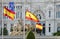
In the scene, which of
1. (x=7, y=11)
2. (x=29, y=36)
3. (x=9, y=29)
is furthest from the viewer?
(x=9, y=29)

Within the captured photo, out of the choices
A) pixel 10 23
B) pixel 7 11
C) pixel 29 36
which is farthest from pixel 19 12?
pixel 29 36

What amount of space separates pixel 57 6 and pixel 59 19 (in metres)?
1.44

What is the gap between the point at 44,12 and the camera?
1476 inches

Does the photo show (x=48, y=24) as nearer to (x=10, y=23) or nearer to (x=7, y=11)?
(x=10, y=23)

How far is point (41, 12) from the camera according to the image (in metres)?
37.5

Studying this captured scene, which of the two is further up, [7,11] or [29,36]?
[7,11]

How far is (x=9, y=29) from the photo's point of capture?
36.3 m

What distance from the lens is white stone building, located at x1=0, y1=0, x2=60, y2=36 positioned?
36594mm

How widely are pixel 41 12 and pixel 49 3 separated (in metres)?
1.31

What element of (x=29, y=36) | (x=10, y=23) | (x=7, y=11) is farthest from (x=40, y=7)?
(x=29, y=36)

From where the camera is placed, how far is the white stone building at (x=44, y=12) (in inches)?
1441

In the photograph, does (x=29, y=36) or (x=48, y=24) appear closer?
(x=29, y=36)

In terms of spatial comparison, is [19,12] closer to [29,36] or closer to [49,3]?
[49,3]

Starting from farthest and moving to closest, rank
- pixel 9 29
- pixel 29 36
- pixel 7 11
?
1. pixel 9 29
2. pixel 7 11
3. pixel 29 36
